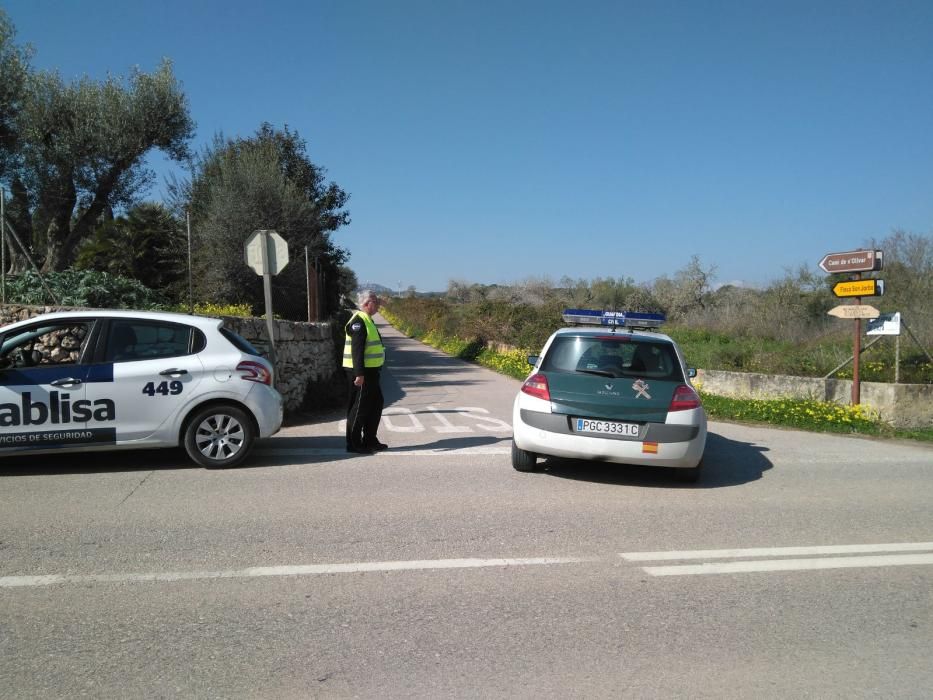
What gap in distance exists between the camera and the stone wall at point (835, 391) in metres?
11.7

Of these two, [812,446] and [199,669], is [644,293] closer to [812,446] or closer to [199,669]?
[812,446]

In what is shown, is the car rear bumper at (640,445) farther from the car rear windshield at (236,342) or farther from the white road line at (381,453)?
the car rear windshield at (236,342)

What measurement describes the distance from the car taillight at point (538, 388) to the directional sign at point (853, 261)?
7.51 meters

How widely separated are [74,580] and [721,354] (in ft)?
48.2

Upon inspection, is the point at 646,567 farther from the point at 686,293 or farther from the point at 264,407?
the point at 686,293

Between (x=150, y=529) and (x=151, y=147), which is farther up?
(x=151, y=147)

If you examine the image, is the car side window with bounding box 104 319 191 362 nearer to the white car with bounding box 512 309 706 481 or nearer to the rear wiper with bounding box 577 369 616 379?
the white car with bounding box 512 309 706 481

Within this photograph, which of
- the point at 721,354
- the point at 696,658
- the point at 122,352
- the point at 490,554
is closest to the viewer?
the point at 696,658

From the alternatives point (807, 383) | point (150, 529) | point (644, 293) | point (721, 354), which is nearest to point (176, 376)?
point (150, 529)

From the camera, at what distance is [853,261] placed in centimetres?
1187

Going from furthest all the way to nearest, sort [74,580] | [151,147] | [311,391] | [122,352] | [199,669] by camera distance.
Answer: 1. [151,147]
2. [311,391]
3. [122,352]
4. [74,580]
5. [199,669]

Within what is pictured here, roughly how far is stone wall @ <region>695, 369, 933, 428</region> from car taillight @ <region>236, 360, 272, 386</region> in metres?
10.2

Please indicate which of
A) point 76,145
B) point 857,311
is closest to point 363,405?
point 857,311

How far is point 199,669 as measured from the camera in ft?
10.5
